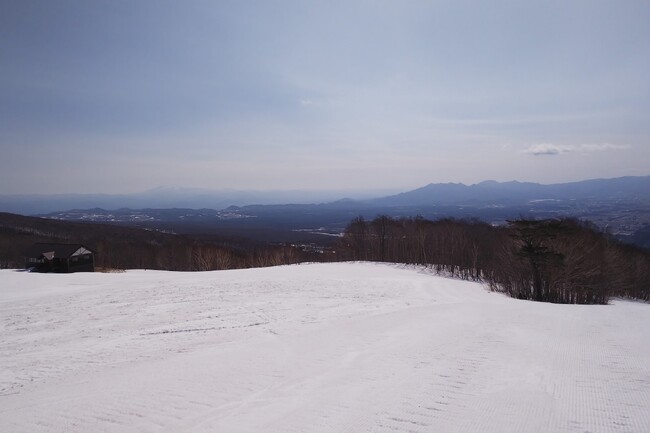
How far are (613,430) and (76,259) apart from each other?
51697mm

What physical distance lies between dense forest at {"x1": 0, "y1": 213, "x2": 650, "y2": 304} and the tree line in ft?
0.21

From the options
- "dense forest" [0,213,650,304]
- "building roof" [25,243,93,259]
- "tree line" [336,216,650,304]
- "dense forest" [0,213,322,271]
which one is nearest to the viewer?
"tree line" [336,216,650,304]

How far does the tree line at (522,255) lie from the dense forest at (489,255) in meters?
0.06

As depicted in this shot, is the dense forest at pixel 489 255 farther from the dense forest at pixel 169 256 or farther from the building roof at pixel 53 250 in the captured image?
the building roof at pixel 53 250

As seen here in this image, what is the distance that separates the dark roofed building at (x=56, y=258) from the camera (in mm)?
40500

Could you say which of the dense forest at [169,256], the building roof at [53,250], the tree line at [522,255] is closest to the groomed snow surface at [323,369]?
the tree line at [522,255]

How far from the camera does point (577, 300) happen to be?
28.5 m

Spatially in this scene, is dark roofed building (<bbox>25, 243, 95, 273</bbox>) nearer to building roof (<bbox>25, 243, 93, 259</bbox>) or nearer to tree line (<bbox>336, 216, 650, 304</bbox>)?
building roof (<bbox>25, 243, 93, 259</bbox>)

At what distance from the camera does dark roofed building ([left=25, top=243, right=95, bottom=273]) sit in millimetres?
40500

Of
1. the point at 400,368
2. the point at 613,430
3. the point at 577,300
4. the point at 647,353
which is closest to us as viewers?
the point at 613,430

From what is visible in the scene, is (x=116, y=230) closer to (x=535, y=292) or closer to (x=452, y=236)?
(x=452, y=236)

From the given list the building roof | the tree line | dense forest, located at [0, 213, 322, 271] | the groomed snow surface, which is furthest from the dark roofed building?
the tree line

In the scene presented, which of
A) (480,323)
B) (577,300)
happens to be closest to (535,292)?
(577,300)

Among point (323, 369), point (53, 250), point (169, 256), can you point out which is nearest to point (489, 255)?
point (323, 369)
